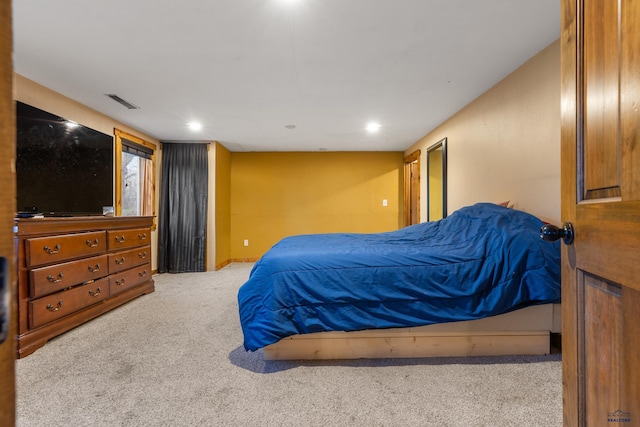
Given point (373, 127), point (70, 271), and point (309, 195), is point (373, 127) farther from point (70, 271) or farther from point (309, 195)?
point (70, 271)

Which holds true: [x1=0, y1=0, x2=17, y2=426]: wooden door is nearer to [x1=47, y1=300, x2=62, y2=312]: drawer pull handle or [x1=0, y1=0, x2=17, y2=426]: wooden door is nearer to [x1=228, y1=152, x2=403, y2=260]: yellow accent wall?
[x1=47, y1=300, x2=62, y2=312]: drawer pull handle

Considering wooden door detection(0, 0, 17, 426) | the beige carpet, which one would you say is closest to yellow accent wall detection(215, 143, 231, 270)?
the beige carpet

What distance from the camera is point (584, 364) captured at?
68cm

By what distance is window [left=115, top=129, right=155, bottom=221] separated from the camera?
4100 mm

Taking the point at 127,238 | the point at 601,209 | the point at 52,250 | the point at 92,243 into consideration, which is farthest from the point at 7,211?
the point at 127,238

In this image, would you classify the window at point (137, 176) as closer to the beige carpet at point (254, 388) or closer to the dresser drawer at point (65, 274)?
the dresser drawer at point (65, 274)

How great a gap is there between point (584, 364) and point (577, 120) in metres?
0.57

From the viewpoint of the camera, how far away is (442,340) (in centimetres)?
191

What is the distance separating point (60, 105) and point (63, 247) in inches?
60.7

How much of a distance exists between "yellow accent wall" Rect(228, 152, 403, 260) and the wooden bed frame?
392 cm

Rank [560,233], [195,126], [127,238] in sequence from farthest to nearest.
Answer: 1. [195,126]
2. [127,238]
3. [560,233]

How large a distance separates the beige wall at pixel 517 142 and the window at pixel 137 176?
426 centimetres

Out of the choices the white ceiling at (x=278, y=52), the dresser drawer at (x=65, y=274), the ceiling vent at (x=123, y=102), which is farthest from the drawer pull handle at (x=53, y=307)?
the ceiling vent at (x=123, y=102)

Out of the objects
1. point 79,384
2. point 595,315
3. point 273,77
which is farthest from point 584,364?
point 273,77
